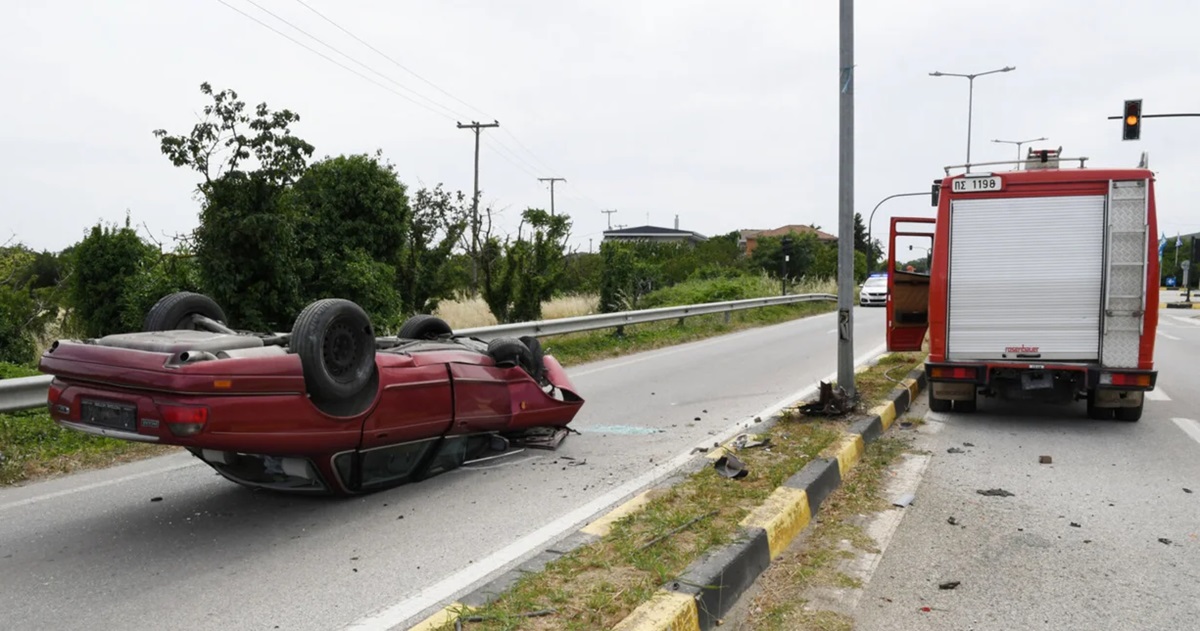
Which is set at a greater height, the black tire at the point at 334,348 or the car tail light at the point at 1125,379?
the black tire at the point at 334,348

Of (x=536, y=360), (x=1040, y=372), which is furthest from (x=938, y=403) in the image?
(x=536, y=360)

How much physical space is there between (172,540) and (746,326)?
784 inches

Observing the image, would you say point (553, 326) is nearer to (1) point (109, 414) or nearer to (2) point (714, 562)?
(1) point (109, 414)

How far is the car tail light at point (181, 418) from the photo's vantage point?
13.6 feet

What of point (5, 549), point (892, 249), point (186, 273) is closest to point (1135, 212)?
point (892, 249)

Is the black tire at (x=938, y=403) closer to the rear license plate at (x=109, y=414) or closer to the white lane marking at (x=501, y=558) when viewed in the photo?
the white lane marking at (x=501, y=558)

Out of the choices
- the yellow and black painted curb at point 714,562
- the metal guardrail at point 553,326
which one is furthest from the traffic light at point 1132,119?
the yellow and black painted curb at point 714,562

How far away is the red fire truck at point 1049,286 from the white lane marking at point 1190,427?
436 millimetres

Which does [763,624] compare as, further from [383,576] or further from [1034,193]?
[1034,193]

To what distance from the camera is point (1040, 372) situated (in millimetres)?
8258

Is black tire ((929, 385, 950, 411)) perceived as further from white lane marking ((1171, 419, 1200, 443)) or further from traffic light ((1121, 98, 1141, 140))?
traffic light ((1121, 98, 1141, 140))

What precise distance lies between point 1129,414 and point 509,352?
21.0 ft

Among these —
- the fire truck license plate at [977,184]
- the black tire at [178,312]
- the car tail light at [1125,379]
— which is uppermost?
the fire truck license plate at [977,184]

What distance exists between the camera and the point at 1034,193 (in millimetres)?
8242
